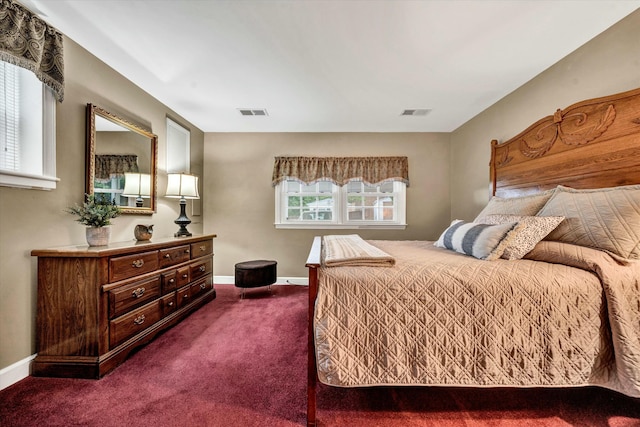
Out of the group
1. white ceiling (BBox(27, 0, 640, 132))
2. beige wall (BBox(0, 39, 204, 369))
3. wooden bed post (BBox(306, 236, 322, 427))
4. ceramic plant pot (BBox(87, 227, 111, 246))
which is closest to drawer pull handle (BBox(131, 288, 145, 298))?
ceramic plant pot (BBox(87, 227, 111, 246))

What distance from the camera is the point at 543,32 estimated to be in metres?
1.72

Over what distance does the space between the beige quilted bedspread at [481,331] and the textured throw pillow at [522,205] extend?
2.46 ft

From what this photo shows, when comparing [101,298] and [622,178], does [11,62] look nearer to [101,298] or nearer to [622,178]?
[101,298]

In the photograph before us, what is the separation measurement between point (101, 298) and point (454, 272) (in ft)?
7.09

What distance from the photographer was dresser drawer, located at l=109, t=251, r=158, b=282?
166 centimetres

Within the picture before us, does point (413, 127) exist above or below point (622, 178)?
above

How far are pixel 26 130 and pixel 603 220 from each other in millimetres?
3601

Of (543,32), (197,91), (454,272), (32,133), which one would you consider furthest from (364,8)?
(32,133)

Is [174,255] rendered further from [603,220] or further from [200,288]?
[603,220]

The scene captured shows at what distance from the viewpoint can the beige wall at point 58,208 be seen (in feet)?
4.81

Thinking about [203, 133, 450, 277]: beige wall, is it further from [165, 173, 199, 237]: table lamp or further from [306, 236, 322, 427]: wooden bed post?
[306, 236, 322, 427]: wooden bed post

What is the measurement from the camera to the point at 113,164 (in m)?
2.19

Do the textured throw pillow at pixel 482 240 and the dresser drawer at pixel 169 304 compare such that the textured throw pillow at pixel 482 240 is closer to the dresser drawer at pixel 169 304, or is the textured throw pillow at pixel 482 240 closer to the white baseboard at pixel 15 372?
the dresser drawer at pixel 169 304

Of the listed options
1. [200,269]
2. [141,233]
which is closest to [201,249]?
[200,269]
